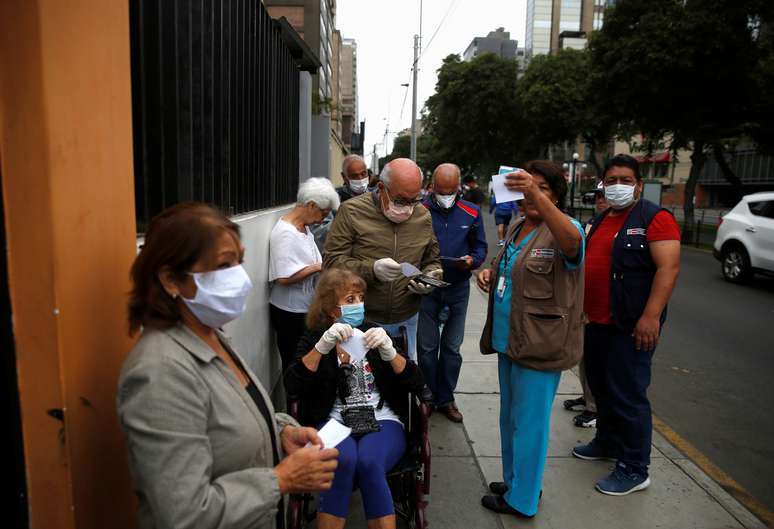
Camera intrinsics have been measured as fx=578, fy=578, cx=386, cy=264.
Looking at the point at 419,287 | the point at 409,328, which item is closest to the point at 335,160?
the point at 409,328

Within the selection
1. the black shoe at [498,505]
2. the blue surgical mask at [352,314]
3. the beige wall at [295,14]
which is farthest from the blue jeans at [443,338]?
the beige wall at [295,14]

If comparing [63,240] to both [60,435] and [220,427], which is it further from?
[220,427]

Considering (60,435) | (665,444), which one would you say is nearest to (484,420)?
(665,444)

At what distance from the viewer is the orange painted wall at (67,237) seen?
4.42 feet

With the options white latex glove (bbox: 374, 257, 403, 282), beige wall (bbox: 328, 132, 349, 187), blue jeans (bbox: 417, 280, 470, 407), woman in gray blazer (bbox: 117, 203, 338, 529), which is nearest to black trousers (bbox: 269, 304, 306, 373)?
white latex glove (bbox: 374, 257, 403, 282)

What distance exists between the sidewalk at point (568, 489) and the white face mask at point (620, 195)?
5.92 ft

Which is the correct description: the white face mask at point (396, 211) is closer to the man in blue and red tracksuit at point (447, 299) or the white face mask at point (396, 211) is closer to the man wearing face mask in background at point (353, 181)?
the man in blue and red tracksuit at point (447, 299)

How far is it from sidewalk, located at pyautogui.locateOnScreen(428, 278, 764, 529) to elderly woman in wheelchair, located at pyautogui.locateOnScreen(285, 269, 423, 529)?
2.58 feet

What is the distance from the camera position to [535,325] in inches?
123

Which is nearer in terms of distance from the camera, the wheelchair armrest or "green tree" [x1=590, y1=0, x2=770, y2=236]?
the wheelchair armrest

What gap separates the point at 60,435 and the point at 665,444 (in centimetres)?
423

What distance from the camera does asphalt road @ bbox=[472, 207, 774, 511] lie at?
172 inches

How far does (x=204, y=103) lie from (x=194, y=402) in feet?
6.63

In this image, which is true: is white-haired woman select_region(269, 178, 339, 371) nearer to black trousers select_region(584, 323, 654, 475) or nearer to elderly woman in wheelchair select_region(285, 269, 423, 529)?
elderly woman in wheelchair select_region(285, 269, 423, 529)
